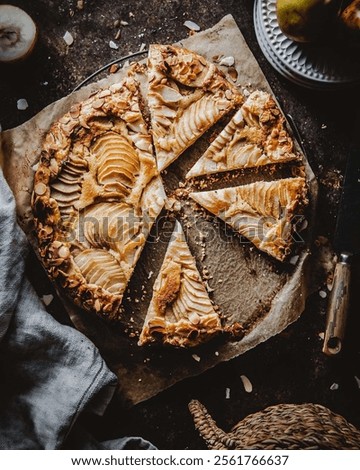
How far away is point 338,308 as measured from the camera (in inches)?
123

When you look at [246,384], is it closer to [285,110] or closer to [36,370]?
[36,370]

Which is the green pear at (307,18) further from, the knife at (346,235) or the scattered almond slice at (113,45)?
the scattered almond slice at (113,45)

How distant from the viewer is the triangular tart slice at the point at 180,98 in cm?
322

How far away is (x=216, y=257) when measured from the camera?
3301mm

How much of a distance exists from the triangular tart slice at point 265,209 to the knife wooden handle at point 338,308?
297mm

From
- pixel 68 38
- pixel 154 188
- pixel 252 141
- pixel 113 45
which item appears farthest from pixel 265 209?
pixel 68 38

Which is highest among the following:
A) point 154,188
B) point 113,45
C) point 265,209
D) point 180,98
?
point 113,45

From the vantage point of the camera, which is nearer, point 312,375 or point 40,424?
point 40,424

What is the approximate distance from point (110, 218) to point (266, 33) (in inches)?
51.5

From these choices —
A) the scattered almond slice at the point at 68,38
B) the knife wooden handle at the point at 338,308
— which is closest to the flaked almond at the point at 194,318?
the knife wooden handle at the point at 338,308

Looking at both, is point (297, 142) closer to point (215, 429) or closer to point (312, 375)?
point (312, 375)

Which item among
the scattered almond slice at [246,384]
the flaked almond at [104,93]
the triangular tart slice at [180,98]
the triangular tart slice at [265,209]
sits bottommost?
the scattered almond slice at [246,384]

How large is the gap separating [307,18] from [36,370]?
7.27 ft

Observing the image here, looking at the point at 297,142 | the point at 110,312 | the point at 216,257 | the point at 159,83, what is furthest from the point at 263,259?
→ the point at 159,83
